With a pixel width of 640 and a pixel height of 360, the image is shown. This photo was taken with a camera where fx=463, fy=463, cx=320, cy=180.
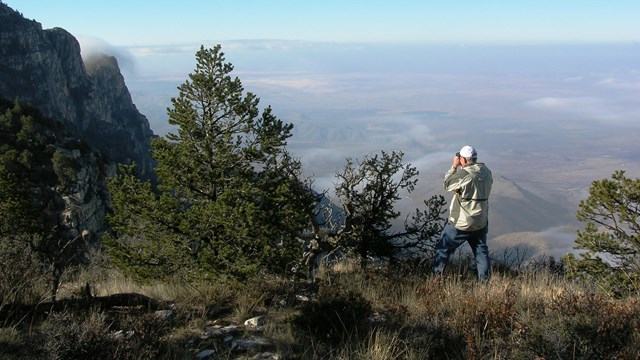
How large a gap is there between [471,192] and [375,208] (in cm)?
258

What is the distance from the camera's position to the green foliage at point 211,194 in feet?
22.9

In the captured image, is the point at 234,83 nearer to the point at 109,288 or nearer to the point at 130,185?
the point at 130,185

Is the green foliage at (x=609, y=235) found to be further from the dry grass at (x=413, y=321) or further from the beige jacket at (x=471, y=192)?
the dry grass at (x=413, y=321)

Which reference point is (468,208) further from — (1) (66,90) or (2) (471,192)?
(1) (66,90)

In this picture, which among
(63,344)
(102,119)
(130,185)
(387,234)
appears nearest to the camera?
(63,344)

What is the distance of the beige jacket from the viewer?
23.0ft

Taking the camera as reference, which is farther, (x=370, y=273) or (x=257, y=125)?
(x=257, y=125)

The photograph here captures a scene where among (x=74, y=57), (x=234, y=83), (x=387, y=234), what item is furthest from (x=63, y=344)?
(x=74, y=57)

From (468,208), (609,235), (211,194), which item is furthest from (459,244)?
(211,194)

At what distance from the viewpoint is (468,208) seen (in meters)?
7.13

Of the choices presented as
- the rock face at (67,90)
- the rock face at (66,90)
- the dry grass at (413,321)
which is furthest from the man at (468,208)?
the rock face at (66,90)

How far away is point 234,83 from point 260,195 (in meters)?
2.05

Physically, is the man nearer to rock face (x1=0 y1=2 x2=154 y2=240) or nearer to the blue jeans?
the blue jeans

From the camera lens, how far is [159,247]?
7562 millimetres
